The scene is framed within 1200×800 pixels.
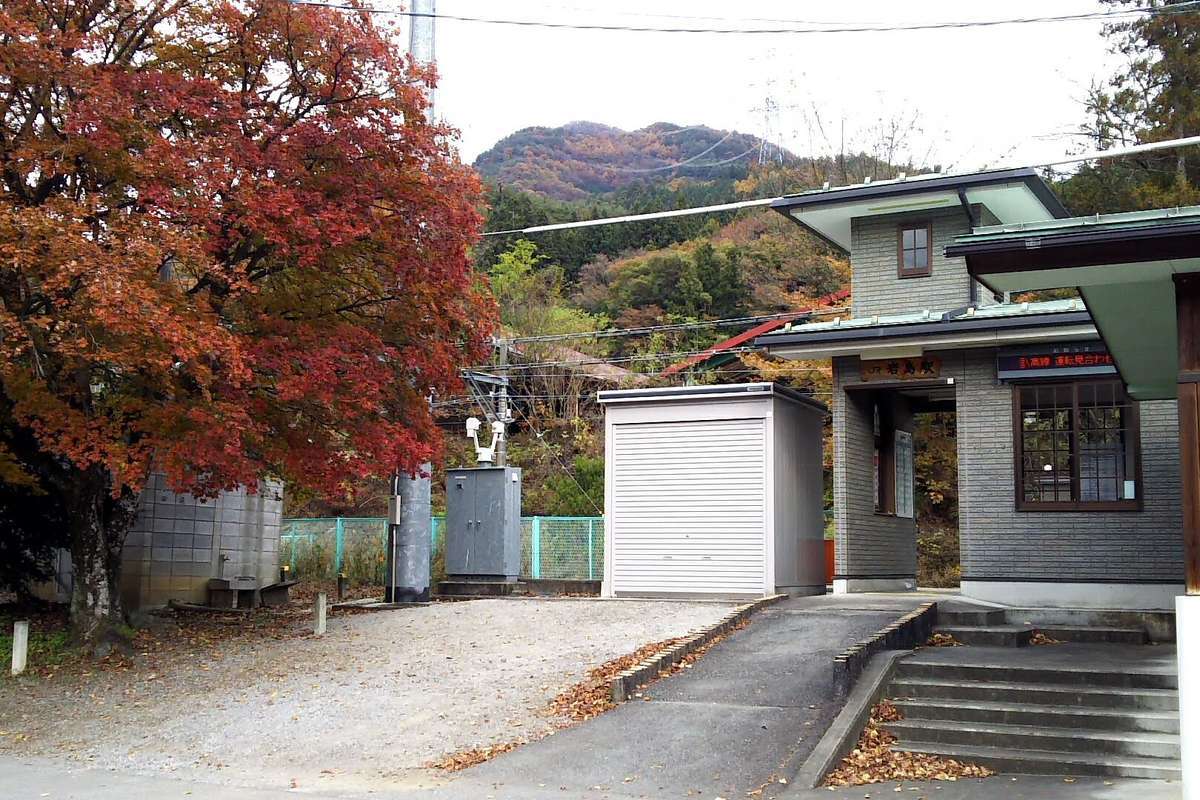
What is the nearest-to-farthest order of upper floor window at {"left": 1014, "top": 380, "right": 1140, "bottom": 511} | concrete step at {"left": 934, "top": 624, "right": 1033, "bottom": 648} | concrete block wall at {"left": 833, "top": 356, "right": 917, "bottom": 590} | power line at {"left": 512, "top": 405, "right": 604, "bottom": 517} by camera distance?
concrete step at {"left": 934, "top": 624, "right": 1033, "bottom": 648}, upper floor window at {"left": 1014, "top": 380, "right": 1140, "bottom": 511}, concrete block wall at {"left": 833, "top": 356, "right": 917, "bottom": 590}, power line at {"left": 512, "top": 405, "right": 604, "bottom": 517}

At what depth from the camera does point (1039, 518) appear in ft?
51.5

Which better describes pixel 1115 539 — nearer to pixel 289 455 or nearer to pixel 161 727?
pixel 289 455

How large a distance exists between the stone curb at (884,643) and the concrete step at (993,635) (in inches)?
11.6

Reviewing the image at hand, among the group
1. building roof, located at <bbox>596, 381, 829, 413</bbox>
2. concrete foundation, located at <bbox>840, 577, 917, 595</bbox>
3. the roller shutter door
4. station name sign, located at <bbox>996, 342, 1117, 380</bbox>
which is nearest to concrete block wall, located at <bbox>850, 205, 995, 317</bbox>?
building roof, located at <bbox>596, 381, 829, 413</bbox>

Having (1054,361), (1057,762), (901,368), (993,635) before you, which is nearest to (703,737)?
(1057,762)

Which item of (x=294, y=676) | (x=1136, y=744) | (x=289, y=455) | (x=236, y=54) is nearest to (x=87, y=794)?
(x=294, y=676)

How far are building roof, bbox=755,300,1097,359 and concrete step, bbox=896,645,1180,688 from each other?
5569 mm

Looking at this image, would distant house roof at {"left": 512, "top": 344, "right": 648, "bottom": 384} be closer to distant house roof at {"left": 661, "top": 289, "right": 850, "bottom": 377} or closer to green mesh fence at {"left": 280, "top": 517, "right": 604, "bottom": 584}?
distant house roof at {"left": 661, "top": 289, "right": 850, "bottom": 377}

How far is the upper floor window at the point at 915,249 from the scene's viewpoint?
18.4m

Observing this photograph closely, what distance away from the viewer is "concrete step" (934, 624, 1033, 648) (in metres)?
12.9

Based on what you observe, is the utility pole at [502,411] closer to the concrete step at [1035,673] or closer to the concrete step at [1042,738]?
the concrete step at [1035,673]

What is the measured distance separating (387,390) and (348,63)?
4302 millimetres

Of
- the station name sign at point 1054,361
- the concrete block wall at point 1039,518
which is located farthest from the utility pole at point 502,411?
the station name sign at point 1054,361

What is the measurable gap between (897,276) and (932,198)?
1.35 m
